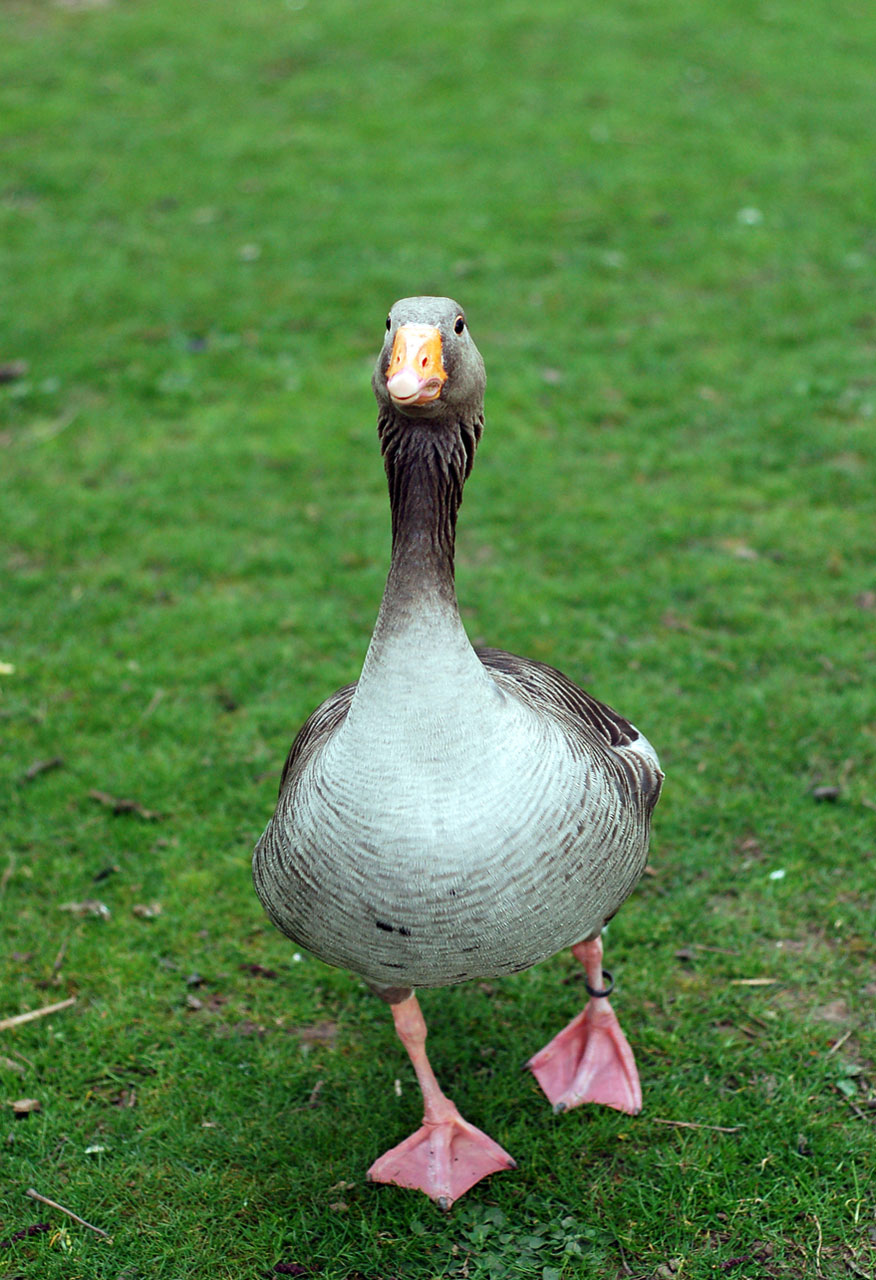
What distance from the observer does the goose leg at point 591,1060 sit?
362 cm

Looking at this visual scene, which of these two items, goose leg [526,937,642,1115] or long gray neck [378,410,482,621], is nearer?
long gray neck [378,410,482,621]

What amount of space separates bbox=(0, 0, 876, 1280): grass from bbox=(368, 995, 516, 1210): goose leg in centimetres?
7

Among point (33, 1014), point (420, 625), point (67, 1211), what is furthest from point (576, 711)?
point (33, 1014)

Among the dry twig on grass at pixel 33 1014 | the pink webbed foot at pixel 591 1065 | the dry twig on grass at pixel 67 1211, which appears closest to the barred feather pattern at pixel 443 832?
the pink webbed foot at pixel 591 1065

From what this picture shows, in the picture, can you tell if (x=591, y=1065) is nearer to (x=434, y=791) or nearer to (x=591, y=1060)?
(x=591, y=1060)

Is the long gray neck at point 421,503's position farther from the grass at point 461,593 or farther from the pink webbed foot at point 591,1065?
the grass at point 461,593

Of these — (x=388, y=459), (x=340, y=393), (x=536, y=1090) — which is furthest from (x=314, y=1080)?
(x=340, y=393)

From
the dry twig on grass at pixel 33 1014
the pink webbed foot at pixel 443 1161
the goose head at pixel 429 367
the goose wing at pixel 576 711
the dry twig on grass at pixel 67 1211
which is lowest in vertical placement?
the dry twig on grass at pixel 33 1014

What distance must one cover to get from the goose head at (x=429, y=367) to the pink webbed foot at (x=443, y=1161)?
2.10 metres

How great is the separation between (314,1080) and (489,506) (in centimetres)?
363

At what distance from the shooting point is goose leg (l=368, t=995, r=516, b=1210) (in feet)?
11.1

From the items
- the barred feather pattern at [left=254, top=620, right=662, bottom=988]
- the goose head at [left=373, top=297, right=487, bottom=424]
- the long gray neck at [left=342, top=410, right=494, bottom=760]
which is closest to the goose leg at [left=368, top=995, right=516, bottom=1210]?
the barred feather pattern at [left=254, top=620, right=662, bottom=988]

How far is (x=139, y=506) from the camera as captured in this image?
22.2 ft

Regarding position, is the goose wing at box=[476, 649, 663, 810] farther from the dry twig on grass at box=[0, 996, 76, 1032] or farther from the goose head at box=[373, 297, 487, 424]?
the dry twig on grass at box=[0, 996, 76, 1032]
